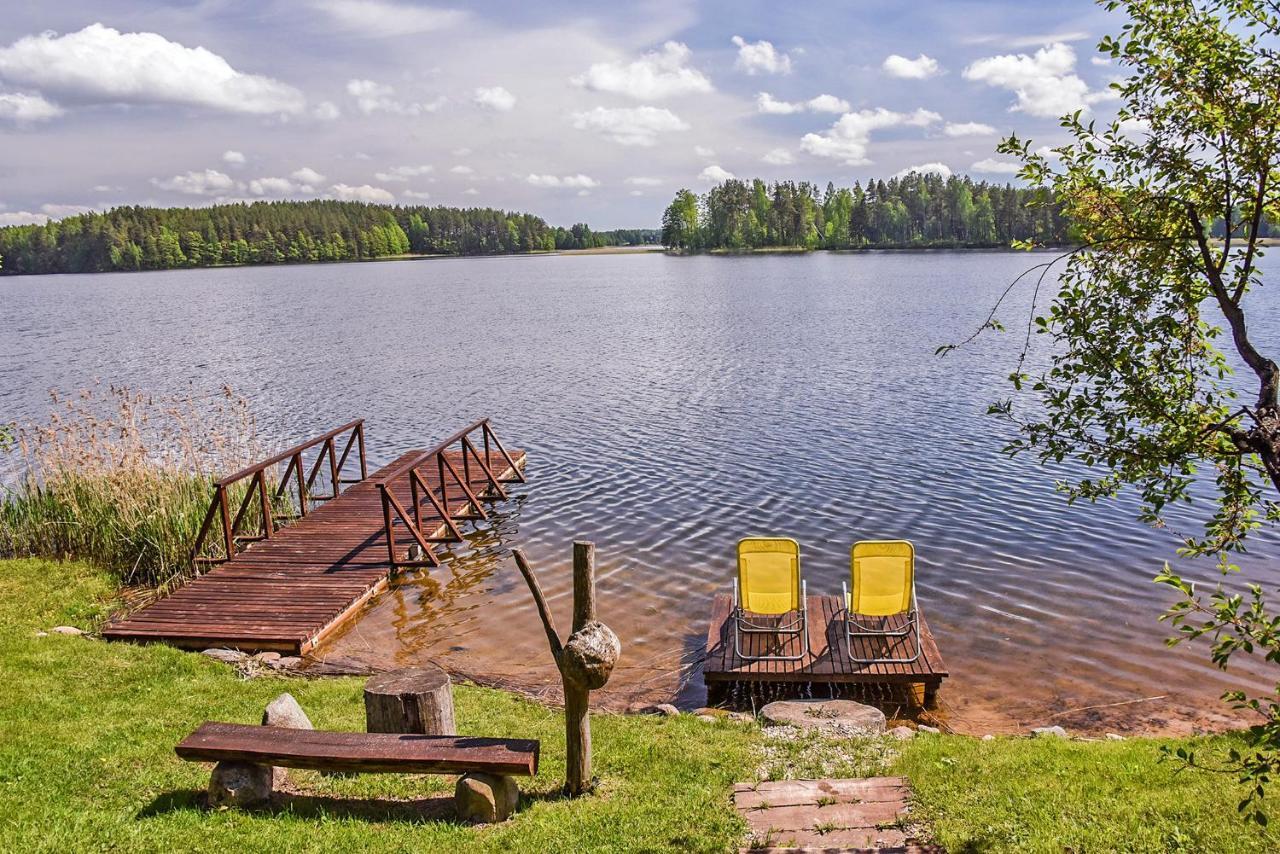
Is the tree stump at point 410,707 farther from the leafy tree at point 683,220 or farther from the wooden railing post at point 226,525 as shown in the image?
the leafy tree at point 683,220

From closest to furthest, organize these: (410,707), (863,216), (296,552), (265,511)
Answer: (410,707) → (296,552) → (265,511) → (863,216)

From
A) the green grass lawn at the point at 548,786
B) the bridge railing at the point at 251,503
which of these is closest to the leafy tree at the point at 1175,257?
the green grass lawn at the point at 548,786

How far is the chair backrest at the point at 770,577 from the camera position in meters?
9.93

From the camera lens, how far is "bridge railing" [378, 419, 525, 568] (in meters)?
13.7

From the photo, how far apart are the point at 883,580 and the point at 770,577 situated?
1.26 m

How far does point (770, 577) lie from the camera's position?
9953mm

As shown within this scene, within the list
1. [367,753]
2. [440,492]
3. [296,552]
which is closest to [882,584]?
[367,753]

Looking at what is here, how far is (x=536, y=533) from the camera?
16141 millimetres

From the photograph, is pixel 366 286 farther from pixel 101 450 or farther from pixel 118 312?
pixel 101 450

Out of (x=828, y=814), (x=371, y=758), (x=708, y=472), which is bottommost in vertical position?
(x=708, y=472)

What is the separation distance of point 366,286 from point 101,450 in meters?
83.6

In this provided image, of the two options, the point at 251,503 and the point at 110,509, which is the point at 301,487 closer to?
the point at 251,503

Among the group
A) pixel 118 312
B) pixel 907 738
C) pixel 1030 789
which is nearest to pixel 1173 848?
pixel 1030 789

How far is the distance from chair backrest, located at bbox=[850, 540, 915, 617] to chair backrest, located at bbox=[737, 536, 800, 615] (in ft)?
2.30
